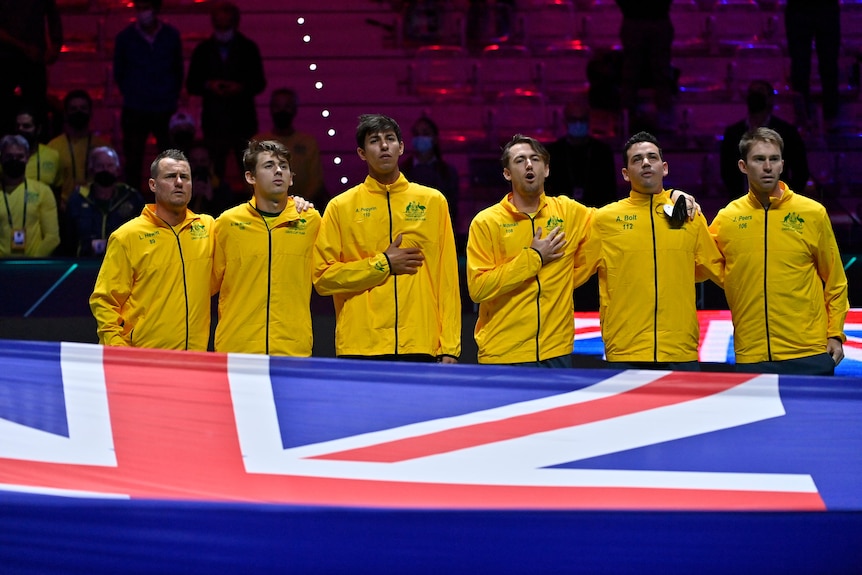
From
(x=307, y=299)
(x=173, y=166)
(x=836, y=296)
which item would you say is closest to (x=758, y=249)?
(x=836, y=296)

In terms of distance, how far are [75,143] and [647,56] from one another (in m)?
4.75

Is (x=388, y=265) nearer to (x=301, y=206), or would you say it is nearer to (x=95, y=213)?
(x=301, y=206)

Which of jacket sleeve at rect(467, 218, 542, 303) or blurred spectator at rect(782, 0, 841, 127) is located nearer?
jacket sleeve at rect(467, 218, 542, 303)

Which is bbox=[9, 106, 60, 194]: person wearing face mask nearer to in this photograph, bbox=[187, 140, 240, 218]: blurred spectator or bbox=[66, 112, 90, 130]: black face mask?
bbox=[66, 112, 90, 130]: black face mask

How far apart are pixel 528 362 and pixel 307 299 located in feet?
3.42

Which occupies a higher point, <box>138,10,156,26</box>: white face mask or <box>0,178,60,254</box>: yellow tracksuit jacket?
<box>138,10,156,26</box>: white face mask

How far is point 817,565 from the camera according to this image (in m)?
3.46

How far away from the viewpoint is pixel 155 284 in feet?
17.1

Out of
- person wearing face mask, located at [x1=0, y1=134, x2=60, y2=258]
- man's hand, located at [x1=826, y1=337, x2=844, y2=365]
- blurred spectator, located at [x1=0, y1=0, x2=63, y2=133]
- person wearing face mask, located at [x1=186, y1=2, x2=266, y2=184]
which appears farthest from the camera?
blurred spectator, located at [x1=0, y1=0, x2=63, y2=133]

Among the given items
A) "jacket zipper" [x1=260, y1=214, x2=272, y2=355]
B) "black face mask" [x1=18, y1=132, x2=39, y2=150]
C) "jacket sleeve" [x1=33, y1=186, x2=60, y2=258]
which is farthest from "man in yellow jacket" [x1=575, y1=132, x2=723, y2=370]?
"black face mask" [x1=18, y1=132, x2=39, y2=150]

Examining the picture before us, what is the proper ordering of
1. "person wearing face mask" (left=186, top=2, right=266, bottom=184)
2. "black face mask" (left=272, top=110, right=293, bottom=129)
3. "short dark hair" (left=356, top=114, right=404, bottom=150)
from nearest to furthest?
1. "short dark hair" (left=356, top=114, right=404, bottom=150)
2. "black face mask" (left=272, top=110, right=293, bottom=129)
3. "person wearing face mask" (left=186, top=2, right=266, bottom=184)

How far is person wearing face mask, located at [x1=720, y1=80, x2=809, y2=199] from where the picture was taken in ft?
28.2

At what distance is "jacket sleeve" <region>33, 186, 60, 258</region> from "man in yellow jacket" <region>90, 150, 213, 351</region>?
10.1 feet

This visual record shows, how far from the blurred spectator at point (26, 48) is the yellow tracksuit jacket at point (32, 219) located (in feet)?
5.22
